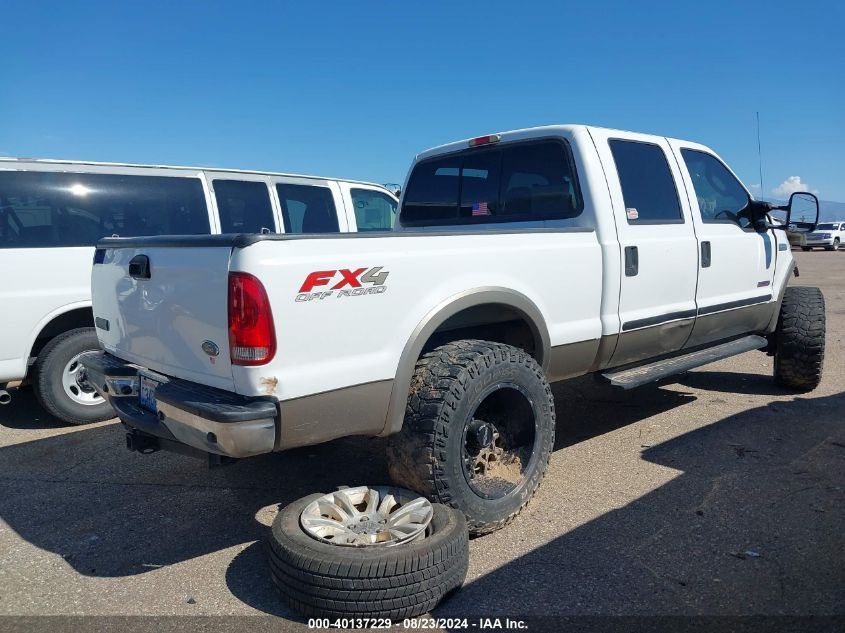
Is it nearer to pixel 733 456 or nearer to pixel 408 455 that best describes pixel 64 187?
pixel 408 455

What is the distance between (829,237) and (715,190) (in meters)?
33.0

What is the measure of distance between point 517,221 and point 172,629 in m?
3.00

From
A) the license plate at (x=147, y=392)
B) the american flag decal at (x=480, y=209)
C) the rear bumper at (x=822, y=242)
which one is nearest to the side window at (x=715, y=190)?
Answer: the american flag decal at (x=480, y=209)

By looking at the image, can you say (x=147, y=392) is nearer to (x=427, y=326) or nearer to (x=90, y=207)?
(x=427, y=326)

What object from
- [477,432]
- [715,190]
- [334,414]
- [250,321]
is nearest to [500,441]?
[477,432]

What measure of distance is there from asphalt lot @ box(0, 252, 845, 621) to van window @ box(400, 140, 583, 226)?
5.43 feet

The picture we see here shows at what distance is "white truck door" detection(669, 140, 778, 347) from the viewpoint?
4676mm

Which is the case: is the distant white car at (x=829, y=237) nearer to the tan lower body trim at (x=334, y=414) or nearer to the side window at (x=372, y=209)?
the side window at (x=372, y=209)

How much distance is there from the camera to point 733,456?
4262 millimetres

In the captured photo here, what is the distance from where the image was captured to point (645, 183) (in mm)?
4352

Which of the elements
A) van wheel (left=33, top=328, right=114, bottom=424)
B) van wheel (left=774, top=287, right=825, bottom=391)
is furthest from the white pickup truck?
van wheel (left=33, top=328, right=114, bottom=424)

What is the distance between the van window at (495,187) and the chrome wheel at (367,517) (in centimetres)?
202

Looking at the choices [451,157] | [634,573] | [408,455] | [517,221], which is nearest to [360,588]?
[408,455]

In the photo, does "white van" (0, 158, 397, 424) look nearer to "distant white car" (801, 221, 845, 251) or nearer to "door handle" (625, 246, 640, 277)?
"door handle" (625, 246, 640, 277)
